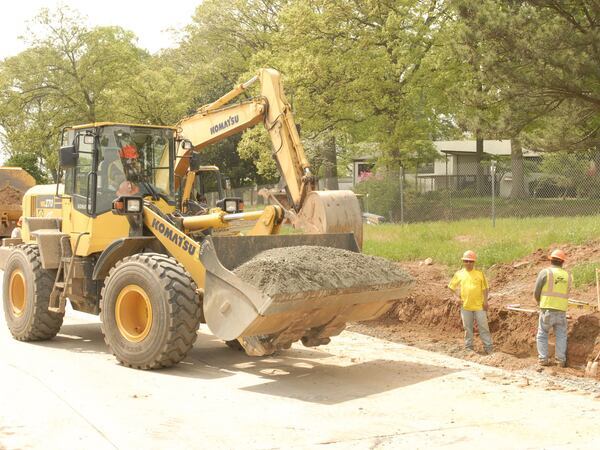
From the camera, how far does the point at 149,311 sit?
8984 mm

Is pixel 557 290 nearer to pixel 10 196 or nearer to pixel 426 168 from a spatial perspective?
pixel 10 196

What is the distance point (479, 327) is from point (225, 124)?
5.17 m

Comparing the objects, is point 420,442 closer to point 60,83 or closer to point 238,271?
point 238,271

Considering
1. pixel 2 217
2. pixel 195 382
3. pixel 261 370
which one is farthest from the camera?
pixel 2 217

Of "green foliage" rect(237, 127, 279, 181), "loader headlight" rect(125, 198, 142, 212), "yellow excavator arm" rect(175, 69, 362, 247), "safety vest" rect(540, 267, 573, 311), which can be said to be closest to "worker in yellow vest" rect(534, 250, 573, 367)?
"safety vest" rect(540, 267, 573, 311)

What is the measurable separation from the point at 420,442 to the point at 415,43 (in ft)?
83.0

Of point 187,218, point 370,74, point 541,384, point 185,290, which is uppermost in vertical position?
point 370,74

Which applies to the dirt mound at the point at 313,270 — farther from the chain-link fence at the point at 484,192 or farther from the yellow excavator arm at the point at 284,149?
the chain-link fence at the point at 484,192

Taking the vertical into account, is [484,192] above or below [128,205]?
above

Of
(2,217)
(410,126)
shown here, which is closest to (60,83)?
(2,217)

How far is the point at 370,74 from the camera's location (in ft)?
96.5

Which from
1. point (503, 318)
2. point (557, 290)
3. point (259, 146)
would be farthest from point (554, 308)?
point (259, 146)

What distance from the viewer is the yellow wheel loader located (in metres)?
8.52

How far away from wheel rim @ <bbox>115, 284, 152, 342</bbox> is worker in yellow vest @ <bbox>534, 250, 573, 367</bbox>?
5.05 meters
